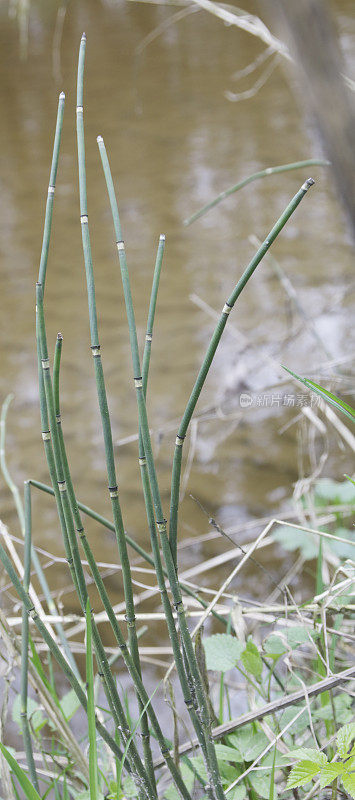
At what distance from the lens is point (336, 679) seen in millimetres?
688

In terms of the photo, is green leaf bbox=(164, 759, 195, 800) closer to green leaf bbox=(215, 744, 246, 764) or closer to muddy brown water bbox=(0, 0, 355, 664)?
green leaf bbox=(215, 744, 246, 764)

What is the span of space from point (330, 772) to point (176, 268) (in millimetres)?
2034

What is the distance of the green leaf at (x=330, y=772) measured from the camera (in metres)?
0.59

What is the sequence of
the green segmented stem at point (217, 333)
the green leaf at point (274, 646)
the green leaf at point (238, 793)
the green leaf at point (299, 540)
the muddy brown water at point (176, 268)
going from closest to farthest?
the green segmented stem at point (217, 333) < the green leaf at point (238, 793) < the green leaf at point (274, 646) < the green leaf at point (299, 540) < the muddy brown water at point (176, 268)

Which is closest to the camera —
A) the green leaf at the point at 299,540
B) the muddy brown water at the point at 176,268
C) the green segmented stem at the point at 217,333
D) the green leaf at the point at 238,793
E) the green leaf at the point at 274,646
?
the green segmented stem at the point at 217,333

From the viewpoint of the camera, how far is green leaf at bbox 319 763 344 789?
590 millimetres

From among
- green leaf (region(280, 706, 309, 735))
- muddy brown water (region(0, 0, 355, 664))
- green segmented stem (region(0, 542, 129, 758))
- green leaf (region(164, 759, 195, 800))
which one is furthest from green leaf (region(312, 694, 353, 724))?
muddy brown water (region(0, 0, 355, 664))

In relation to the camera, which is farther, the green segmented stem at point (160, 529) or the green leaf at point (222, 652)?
the green leaf at point (222, 652)

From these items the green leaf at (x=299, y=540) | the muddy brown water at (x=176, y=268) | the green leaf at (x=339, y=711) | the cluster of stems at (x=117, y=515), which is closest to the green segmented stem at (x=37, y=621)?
the cluster of stems at (x=117, y=515)

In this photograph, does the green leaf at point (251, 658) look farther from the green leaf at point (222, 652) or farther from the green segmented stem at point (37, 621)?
the green segmented stem at point (37, 621)

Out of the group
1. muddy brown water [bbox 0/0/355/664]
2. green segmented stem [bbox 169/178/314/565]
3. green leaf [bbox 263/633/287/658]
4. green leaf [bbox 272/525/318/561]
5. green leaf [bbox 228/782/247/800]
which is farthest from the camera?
muddy brown water [bbox 0/0/355/664]

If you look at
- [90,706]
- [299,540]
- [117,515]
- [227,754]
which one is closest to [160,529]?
[117,515]

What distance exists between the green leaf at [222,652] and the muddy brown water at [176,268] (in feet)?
1.49

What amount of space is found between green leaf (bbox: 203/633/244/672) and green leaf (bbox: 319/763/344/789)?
16 centimetres
